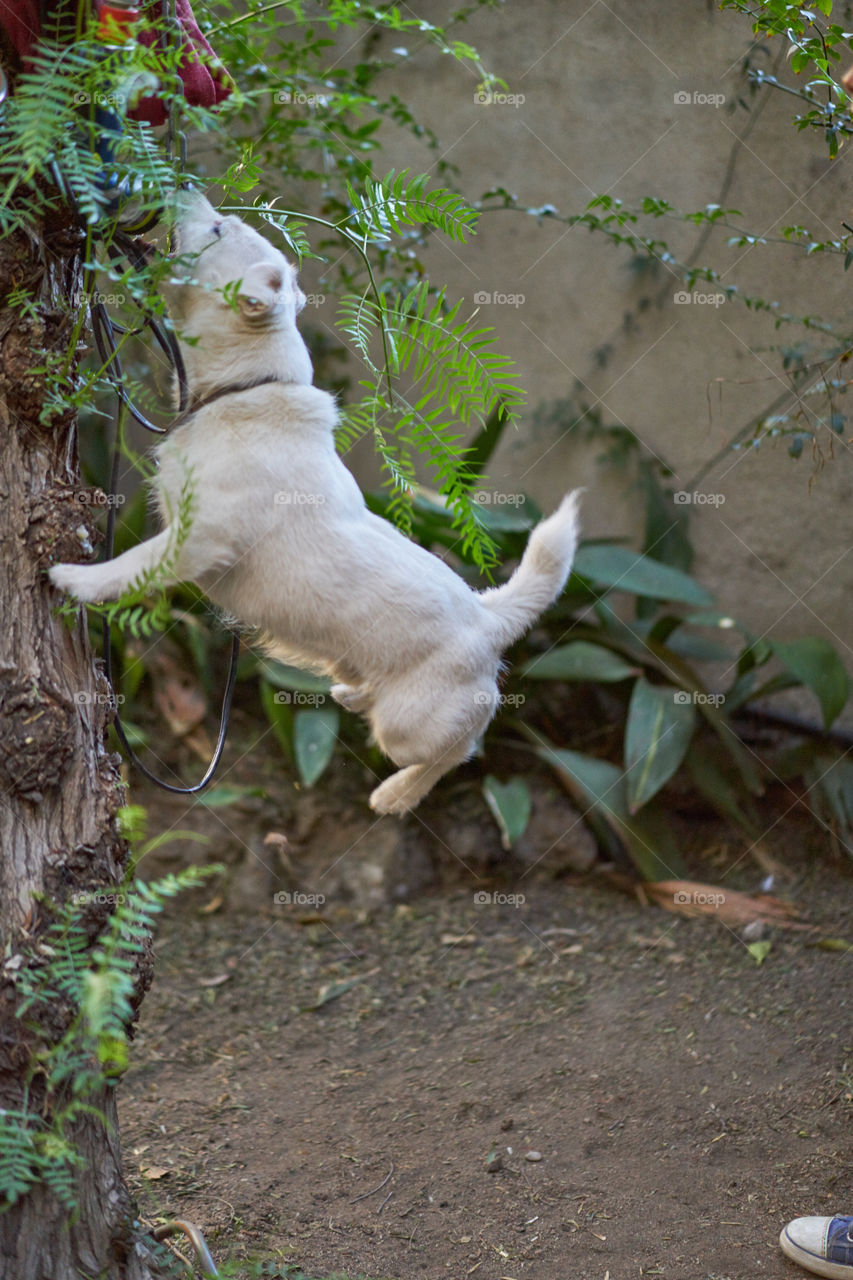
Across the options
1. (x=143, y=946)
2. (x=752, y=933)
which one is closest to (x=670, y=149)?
(x=752, y=933)

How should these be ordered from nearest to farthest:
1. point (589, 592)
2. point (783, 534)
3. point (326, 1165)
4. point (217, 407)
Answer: point (217, 407) → point (326, 1165) → point (589, 592) → point (783, 534)

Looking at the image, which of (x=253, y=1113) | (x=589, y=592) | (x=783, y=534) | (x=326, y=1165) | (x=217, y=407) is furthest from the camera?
(x=783, y=534)

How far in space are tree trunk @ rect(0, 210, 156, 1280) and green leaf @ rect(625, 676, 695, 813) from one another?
2600 millimetres

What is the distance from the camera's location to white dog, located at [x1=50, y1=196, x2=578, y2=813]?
6.54 feet

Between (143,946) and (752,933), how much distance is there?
2667 mm

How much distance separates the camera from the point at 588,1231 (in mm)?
2586

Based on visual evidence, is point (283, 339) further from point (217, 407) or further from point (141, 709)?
point (141, 709)

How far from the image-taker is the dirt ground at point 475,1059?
260 centimetres
